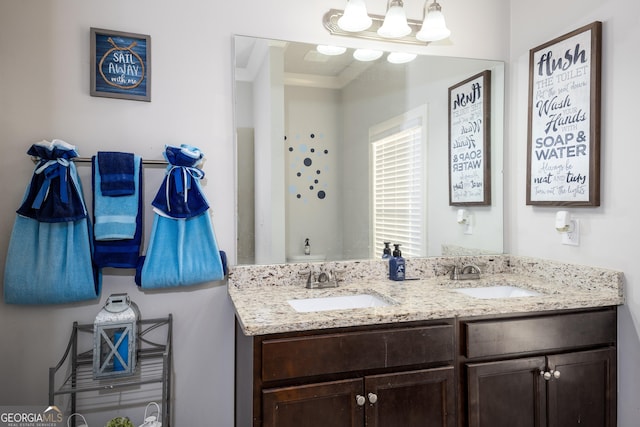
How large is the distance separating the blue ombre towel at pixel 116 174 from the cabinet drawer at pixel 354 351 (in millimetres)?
841

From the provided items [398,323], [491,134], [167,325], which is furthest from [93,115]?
[491,134]

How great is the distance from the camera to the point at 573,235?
185 cm

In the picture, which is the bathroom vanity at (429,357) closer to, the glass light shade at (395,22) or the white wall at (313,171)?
the white wall at (313,171)

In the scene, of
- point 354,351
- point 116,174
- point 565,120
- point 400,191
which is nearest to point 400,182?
point 400,191

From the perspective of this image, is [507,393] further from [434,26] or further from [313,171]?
[434,26]

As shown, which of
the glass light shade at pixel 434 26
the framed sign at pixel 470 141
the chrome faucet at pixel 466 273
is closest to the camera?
the glass light shade at pixel 434 26

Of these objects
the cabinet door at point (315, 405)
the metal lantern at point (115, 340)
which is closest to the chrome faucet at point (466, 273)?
the cabinet door at point (315, 405)

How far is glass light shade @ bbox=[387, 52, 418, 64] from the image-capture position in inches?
81.5

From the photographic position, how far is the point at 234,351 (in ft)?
6.03

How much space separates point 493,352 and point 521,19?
1.73 meters

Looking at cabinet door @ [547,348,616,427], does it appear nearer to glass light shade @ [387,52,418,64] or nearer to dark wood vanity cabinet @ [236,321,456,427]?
dark wood vanity cabinet @ [236,321,456,427]

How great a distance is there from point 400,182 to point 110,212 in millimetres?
1364

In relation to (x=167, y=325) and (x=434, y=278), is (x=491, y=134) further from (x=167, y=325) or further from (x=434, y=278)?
(x=167, y=325)

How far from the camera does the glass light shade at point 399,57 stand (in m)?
2.07
